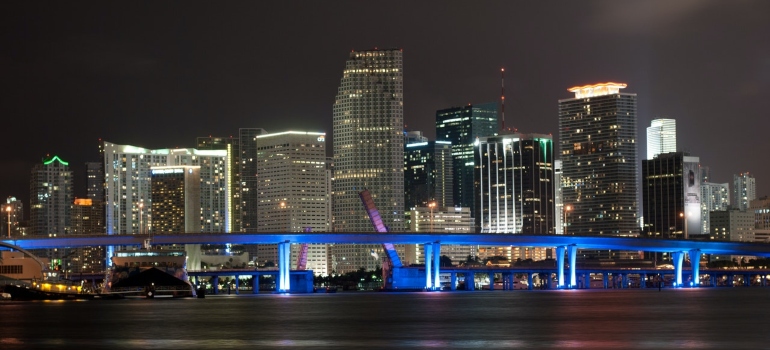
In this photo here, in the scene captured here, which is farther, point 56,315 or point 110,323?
point 56,315

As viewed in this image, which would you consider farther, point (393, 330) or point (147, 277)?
point (147, 277)

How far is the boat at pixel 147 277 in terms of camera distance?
584 ft

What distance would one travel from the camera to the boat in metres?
178

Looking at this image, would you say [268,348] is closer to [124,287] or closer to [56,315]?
[56,315]

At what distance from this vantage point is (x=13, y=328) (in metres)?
82.4

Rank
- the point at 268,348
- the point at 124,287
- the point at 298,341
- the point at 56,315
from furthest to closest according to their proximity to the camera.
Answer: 1. the point at 124,287
2. the point at 56,315
3. the point at 298,341
4. the point at 268,348

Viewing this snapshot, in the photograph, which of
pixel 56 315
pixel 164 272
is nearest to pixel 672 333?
pixel 56 315

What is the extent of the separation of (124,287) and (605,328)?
115714 mm

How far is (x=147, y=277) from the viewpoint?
585ft

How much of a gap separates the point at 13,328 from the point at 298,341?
26.1 metres

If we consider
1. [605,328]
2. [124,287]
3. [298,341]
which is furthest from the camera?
[124,287]

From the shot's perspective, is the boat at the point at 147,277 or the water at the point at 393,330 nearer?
the water at the point at 393,330

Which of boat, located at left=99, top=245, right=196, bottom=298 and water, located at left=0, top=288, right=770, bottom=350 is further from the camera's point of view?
boat, located at left=99, top=245, right=196, bottom=298

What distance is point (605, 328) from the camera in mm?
76062
